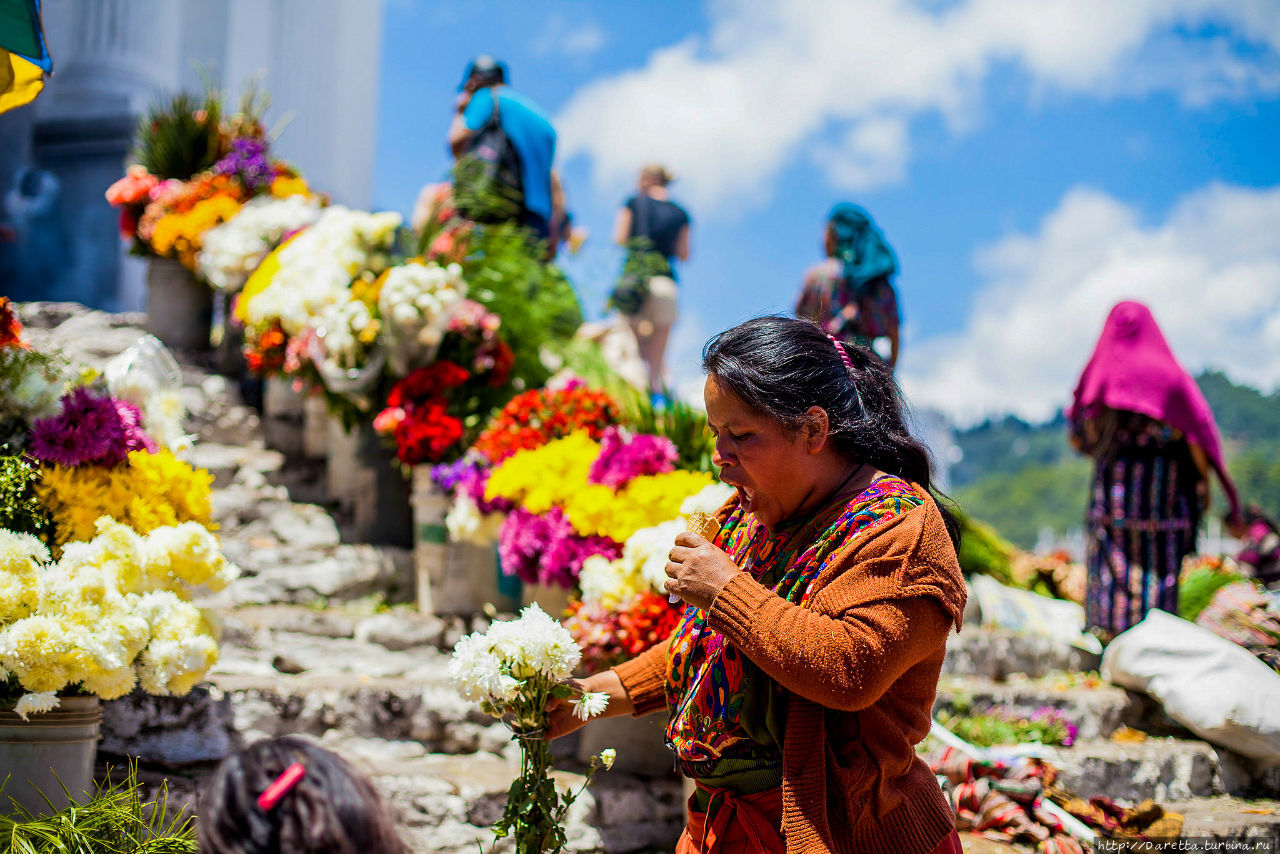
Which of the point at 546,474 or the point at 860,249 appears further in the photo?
the point at 860,249

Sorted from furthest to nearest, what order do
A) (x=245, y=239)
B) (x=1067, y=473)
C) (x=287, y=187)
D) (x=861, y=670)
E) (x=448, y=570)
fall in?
(x=1067, y=473) < (x=287, y=187) < (x=245, y=239) < (x=448, y=570) < (x=861, y=670)

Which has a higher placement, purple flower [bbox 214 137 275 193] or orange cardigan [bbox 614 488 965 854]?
purple flower [bbox 214 137 275 193]

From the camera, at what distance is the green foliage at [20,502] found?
282 cm

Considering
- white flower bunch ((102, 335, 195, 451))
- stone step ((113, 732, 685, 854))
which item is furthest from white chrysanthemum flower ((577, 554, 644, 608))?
white flower bunch ((102, 335, 195, 451))

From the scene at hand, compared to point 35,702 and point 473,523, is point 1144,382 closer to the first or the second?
point 473,523

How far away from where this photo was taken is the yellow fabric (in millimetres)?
2805

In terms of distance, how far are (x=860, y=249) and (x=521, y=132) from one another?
2.20 meters

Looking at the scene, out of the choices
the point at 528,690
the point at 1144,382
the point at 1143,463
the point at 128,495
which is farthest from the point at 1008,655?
the point at 128,495

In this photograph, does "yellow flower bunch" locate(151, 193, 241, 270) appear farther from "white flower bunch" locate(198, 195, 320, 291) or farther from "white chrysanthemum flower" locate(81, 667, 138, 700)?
"white chrysanthemum flower" locate(81, 667, 138, 700)

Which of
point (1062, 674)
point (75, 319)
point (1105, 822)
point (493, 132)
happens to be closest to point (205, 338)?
point (75, 319)

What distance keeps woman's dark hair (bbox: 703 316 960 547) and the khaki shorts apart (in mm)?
6005

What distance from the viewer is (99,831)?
8.13ft

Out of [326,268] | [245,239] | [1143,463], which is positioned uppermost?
[245,239]

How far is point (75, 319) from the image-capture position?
739cm
